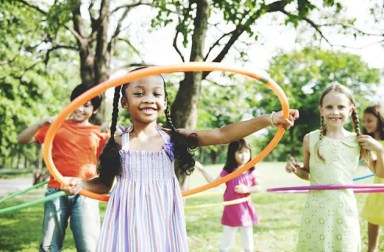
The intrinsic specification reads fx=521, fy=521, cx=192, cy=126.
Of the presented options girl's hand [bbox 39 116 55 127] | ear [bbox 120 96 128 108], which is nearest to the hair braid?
ear [bbox 120 96 128 108]

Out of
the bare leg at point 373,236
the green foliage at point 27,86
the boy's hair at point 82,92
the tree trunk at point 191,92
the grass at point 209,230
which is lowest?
the grass at point 209,230

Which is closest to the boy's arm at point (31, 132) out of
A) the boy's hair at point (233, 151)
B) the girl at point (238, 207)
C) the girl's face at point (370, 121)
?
the girl at point (238, 207)

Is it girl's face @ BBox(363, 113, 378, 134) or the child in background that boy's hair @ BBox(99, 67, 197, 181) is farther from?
girl's face @ BBox(363, 113, 378, 134)

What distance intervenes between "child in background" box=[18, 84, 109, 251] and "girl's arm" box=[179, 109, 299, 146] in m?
1.72

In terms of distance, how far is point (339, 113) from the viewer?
14.1 ft

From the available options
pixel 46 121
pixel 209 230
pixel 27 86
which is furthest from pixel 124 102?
pixel 27 86

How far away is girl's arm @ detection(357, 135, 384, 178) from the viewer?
411cm

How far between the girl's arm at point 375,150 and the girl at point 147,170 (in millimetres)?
1119

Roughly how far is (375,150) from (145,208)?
6.53 feet

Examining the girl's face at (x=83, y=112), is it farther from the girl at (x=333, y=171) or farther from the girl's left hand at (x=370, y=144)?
the girl's left hand at (x=370, y=144)

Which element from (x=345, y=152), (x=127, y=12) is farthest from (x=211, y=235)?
(x=127, y=12)

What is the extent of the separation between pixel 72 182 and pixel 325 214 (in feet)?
6.56

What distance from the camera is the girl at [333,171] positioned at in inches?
160

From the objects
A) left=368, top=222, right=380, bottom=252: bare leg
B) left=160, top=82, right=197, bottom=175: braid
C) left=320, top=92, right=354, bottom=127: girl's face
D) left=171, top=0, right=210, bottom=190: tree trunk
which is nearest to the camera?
left=160, top=82, right=197, bottom=175: braid
